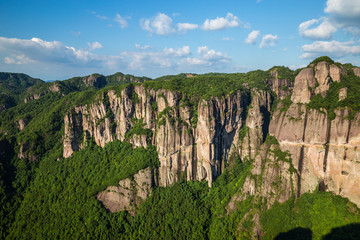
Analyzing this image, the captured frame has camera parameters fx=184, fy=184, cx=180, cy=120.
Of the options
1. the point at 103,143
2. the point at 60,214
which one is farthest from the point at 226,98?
the point at 60,214

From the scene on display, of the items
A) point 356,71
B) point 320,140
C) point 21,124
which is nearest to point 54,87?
point 21,124

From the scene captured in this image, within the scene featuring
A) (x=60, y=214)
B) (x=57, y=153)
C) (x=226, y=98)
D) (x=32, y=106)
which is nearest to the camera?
(x=60, y=214)

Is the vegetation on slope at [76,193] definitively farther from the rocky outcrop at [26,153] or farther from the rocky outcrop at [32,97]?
the rocky outcrop at [32,97]

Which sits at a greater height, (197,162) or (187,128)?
(187,128)

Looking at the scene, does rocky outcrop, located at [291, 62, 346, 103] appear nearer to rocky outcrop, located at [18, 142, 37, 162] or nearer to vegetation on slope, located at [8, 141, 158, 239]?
vegetation on slope, located at [8, 141, 158, 239]

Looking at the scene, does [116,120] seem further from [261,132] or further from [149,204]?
[261,132]

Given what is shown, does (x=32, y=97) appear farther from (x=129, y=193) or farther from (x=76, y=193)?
(x=129, y=193)
